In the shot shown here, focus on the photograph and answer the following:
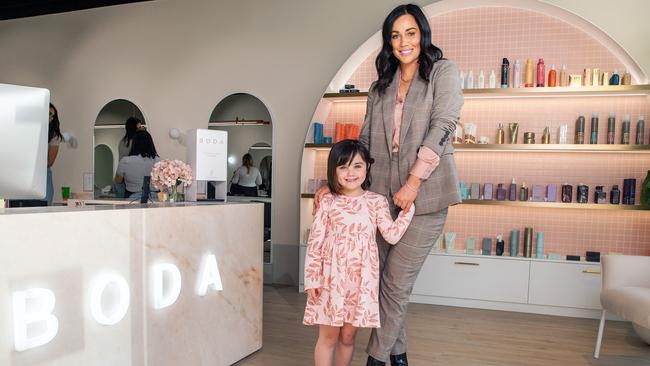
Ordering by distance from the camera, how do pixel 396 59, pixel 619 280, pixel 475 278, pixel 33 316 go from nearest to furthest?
1. pixel 33 316
2. pixel 396 59
3. pixel 619 280
4. pixel 475 278

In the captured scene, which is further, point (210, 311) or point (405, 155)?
point (210, 311)

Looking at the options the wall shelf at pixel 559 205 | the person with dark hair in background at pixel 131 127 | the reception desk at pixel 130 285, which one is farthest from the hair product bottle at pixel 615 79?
the person with dark hair in background at pixel 131 127

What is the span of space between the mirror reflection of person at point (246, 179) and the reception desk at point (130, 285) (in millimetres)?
2227

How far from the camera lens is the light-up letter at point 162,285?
2168mm

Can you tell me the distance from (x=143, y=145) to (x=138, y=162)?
0.81 feet

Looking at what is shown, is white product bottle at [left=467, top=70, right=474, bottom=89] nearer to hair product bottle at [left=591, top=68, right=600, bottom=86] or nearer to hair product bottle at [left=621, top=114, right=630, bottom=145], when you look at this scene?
hair product bottle at [left=591, top=68, right=600, bottom=86]

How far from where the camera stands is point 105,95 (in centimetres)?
589

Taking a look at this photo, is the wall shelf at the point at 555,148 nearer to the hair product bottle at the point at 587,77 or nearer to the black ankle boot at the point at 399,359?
the hair product bottle at the point at 587,77

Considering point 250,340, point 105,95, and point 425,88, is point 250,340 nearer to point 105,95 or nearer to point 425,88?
point 425,88

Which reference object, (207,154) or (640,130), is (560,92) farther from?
(207,154)

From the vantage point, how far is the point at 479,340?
10.8 feet

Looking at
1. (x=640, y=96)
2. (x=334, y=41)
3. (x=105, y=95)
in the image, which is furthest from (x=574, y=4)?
(x=105, y=95)

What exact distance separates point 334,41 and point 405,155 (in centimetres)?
311

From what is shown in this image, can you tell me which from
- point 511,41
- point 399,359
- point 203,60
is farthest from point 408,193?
point 203,60
